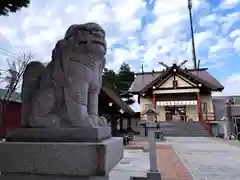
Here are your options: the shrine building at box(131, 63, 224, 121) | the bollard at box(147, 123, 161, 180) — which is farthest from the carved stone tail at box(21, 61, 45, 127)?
the shrine building at box(131, 63, 224, 121)

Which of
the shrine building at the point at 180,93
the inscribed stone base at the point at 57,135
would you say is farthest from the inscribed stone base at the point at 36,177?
the shrine building at the point at 180,93

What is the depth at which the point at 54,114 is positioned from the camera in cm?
213

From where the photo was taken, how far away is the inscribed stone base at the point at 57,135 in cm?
187

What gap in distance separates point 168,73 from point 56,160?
76.8 ft

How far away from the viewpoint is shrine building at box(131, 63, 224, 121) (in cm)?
2330

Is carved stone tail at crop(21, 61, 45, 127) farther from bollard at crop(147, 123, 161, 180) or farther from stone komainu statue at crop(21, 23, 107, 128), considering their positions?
bollard at crop(147, 123, 161, 180)

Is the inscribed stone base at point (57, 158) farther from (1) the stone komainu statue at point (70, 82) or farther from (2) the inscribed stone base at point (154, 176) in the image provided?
(2) the inscribed stone base at point (154, 176)

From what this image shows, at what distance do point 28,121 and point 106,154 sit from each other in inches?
36.4

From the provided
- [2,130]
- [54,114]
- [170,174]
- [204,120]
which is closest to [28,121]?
[54,114]

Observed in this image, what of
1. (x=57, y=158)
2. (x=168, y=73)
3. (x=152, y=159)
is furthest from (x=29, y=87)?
(x=168, y=73)

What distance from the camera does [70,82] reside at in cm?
210

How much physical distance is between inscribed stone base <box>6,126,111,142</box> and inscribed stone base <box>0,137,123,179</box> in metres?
0.08

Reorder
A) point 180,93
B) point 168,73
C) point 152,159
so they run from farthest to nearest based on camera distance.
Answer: point 180,93, point 168,73, point 152,159

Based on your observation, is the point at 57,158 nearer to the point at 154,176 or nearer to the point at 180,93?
the point at 154,176
